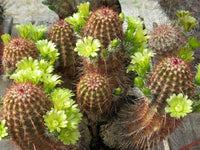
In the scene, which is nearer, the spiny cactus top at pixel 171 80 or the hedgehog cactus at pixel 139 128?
the spiny cactus top at pixel 171 80

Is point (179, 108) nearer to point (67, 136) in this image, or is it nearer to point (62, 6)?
point (67, 136)

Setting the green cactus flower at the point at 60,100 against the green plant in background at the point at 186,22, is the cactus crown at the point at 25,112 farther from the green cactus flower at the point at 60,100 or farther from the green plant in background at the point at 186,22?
the green plant in background at the point at 186,22

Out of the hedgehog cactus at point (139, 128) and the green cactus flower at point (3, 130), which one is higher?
the green cactus flower at point (3, 130)

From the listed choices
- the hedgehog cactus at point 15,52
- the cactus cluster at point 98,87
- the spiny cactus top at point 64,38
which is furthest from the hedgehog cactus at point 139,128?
the hedgehog cactus at point 15,52

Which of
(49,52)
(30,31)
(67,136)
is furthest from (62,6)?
(67,136)

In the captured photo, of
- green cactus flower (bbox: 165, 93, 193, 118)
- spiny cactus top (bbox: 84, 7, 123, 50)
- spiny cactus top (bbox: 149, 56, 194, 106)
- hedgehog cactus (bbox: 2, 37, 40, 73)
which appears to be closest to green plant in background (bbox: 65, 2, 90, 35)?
spiny cactus top (bbox: 84, 7, 123, 50)

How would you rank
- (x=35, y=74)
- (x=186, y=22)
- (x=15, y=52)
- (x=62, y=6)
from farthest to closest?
(x=62, y=6) → (x=186, y=22) → (x=15, y=52) → (x=35, y=74)

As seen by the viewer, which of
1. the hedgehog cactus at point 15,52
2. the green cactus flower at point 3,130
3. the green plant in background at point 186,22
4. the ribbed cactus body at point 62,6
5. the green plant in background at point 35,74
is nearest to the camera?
the green cactus flower at point 3,130
